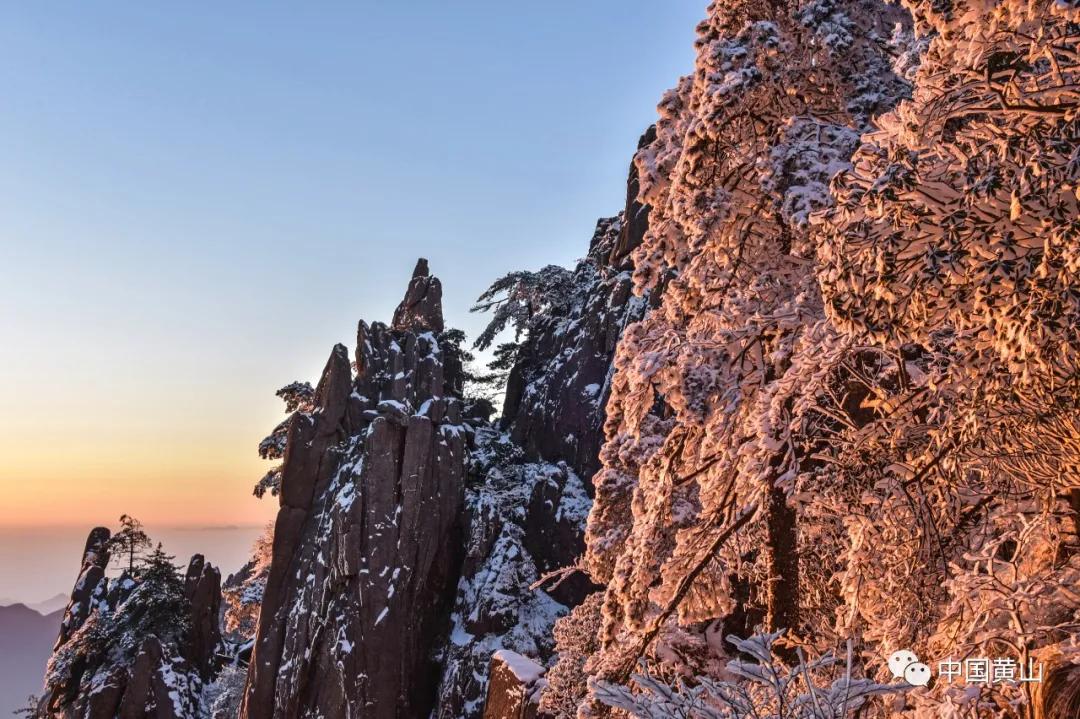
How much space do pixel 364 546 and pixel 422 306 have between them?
41.8 ft

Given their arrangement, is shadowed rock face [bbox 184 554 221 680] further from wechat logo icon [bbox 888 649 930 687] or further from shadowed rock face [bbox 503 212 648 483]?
wechat logo icon [bbox 888 649 930 687]

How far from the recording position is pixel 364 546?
85.4 ft

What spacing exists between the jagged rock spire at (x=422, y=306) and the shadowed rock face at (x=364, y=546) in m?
3.83

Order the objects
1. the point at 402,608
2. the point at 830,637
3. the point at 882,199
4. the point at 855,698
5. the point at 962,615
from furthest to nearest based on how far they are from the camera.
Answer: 1. the point at 402,608
2. the point at 830,637
3. the point at 962,615
4. the point at 882,199
5. the point at 855,698

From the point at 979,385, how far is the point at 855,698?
1956 millimetres

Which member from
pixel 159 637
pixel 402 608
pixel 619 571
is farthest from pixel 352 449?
pixel 619 571

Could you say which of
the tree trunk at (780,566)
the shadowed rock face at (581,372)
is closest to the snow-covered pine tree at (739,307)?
the tree trunk at (780,566)

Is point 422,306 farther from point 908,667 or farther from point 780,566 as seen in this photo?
point 908,667

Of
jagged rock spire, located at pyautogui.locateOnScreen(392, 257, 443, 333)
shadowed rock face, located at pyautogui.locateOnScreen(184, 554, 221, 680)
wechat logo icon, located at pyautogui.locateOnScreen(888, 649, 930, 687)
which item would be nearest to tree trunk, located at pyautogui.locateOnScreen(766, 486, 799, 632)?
wechat logo icon, located at pyautogui.locateOnScreen(888, 649, 930, 687)

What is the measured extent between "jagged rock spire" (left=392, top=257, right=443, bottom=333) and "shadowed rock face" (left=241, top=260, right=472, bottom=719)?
3825 mm

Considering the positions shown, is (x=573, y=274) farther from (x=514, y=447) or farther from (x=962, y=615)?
(x=962, y=615)

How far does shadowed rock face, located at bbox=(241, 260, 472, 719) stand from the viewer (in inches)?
968

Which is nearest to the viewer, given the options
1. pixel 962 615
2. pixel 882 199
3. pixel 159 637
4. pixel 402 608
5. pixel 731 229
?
pixel 882 199

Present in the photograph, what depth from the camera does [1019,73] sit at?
4035mm
